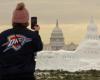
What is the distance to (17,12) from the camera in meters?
9.16

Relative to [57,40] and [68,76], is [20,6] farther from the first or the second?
[57,40]

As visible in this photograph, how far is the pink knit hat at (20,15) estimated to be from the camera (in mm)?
9117

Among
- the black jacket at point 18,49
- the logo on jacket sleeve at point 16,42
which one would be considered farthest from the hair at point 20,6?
the logo on jacket sleeve at point 16,42

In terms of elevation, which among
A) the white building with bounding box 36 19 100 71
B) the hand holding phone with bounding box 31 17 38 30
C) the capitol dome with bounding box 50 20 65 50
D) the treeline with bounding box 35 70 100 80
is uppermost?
the hand holding phone with bounding box 31 17 38 30

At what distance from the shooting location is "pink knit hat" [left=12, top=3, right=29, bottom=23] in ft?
29.9

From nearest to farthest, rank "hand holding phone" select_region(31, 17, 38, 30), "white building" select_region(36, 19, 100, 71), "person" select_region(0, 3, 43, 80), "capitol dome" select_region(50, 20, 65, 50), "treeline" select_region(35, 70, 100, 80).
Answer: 1. "person" select_region(0, 3, 43, 80)
2. "hand holding phone" select_region(31, 17, 38, 30)
3. "treeline" select_region(35, 70, 100, 80)
4. "white building" select_region(36, 19, 100, 71)
5. "capitol dome" select_region(50, 20, 65, 50)

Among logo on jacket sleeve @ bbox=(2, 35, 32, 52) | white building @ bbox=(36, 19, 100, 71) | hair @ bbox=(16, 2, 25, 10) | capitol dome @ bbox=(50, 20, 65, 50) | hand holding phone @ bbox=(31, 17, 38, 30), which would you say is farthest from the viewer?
capitol dome @ bbox=(50, 20, 65, 50)

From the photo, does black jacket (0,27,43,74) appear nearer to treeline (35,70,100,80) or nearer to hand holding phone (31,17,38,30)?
hand holding phone (31,17,38,30)

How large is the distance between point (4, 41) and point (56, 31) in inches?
7306

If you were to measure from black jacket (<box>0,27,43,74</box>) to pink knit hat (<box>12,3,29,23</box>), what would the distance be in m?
0.12

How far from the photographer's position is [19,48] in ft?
29.7

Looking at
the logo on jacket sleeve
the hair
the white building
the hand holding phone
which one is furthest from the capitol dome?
the logo on jacket sleeve

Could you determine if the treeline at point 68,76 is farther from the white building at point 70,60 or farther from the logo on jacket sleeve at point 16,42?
the logo on jacket sleeve at point 16,42

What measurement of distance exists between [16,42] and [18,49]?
109 mm
